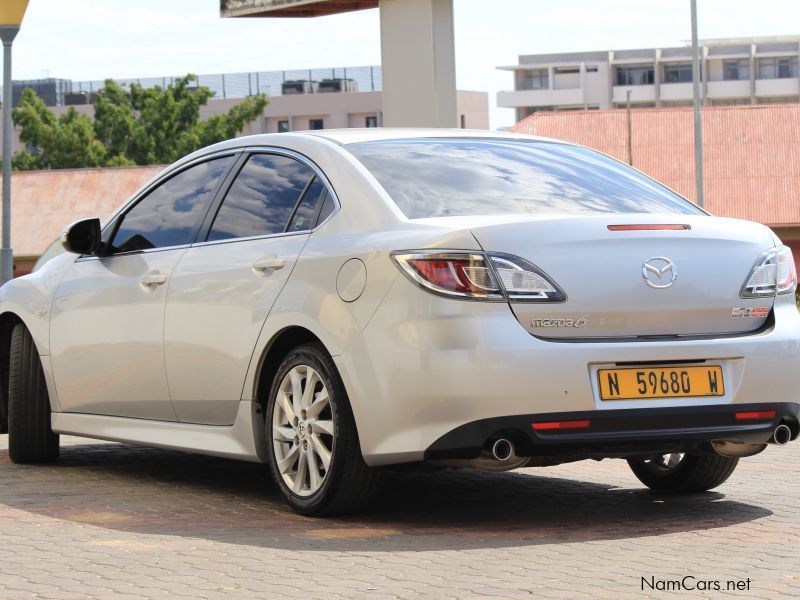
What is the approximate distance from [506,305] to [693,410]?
83cm

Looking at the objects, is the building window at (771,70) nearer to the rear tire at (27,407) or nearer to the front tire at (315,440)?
the rear tire at (27,407)

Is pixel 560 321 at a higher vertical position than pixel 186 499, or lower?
higher

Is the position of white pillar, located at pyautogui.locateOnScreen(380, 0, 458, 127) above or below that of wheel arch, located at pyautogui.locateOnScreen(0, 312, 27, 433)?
above

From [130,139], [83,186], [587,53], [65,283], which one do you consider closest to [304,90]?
[130,139]

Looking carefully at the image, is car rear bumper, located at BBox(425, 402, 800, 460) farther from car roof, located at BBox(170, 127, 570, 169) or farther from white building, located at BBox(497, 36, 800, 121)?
white building, located at BBox(497, 36, 800, 121)

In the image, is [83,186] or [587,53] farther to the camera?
[587,53]

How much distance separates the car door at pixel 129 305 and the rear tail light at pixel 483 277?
1892mm

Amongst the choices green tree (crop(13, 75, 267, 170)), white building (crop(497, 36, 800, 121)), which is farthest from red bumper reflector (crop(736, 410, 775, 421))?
white building (crop(497, 36, 800, 121))

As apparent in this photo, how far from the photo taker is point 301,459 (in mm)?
6828

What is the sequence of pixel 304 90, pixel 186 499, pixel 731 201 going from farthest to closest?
pixel 304 90
pixel 731 201
pixel 186 499

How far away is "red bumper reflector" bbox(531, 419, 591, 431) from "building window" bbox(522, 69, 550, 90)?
159m

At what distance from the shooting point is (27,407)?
8.98 metres

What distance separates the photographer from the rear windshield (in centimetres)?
678

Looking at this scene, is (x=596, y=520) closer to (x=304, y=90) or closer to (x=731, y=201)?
(x=731, y=201)
